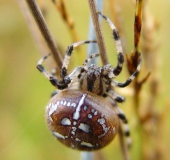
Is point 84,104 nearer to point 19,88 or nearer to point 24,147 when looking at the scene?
point 24,147

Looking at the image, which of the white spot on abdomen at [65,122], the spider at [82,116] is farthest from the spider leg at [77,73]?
the white spot on abdomen at [65,122]

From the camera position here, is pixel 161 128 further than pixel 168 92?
No

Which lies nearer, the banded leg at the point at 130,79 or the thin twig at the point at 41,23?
the thin twig at the point at 41,23

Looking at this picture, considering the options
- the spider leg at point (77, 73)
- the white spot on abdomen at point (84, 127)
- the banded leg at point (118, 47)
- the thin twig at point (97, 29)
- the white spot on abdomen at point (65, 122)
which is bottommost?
the white spot on abdomen at point (84, 127)

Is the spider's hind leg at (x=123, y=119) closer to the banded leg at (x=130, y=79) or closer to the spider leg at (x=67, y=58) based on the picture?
the banded leg at (x=130, y=79)

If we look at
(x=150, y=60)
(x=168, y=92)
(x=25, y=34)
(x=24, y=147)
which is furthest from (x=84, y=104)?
(x=25, y=34)

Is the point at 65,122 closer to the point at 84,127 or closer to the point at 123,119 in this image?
the point at 84,127
